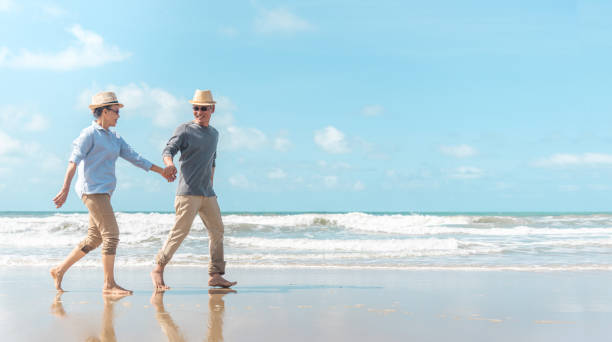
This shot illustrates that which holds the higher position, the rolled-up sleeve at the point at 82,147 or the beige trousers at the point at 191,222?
the rolled-up sleeve at the point at 82,147

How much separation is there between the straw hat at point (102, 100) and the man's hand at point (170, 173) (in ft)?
2.66

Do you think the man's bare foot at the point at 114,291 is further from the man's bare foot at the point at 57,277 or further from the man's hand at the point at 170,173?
the man's hand at the point at 170,173

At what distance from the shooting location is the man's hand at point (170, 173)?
5145mm

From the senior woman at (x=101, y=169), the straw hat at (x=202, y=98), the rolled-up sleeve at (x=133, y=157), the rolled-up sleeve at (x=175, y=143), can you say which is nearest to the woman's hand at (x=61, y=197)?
the senior woman at (x=101, y=169)

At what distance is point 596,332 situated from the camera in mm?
3797

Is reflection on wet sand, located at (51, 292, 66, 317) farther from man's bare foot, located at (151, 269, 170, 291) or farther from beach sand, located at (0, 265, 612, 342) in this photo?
man's bare foot, located at (151, 269, 170, 291)

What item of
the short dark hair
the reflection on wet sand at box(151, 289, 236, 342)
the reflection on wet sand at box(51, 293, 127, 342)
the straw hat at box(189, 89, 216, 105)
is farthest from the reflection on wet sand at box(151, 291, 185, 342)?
the straw hat at box(189, 89, 216, 105)

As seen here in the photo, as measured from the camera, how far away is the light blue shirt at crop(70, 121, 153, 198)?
5051mm

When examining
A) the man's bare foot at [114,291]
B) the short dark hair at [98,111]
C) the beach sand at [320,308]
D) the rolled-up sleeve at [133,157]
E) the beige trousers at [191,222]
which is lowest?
the beach sand at [320,308]

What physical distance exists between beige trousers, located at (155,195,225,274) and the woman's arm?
39.7 inches

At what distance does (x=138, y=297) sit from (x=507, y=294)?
359 centimetres

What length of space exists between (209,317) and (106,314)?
0.86 m

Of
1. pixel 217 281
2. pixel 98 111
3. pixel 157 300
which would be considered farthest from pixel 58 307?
pixel 98 111

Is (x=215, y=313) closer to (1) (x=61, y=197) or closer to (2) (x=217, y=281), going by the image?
(2) (x=217, y=281)
